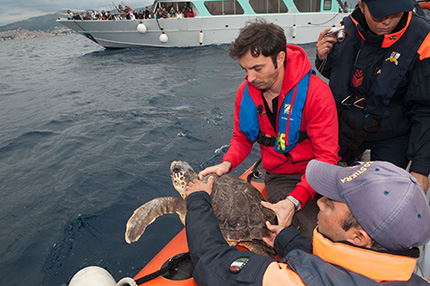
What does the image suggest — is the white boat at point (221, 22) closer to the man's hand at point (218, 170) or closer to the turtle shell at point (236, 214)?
the man's hand at point (218, 170)

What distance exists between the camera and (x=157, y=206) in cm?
267

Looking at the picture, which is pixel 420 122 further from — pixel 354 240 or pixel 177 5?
pixel 177 5

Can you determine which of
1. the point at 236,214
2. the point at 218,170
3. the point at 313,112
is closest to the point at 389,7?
the point at 313,112

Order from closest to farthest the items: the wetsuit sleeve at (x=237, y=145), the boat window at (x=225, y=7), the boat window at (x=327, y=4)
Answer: the wetsuit sleeve at (x=237, y=145)
the boat window at (x=327, y=4)
the boat window at (x=225, y=7)

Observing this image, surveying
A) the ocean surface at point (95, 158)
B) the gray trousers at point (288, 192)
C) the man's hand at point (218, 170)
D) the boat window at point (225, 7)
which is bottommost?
the ocean surface at point (95, 158)

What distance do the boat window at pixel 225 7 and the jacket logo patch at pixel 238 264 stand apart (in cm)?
1889

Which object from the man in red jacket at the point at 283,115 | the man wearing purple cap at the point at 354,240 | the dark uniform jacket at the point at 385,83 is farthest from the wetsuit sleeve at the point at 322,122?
the man wearing purple cap at the point at 354,240

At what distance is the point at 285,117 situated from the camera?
2428 millimetres

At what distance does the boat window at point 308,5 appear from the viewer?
17.4 meters

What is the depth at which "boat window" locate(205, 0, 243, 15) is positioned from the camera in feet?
57.2

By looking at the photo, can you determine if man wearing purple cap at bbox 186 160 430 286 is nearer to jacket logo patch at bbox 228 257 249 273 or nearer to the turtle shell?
jacket logo patch at bbox 228 257 249 273

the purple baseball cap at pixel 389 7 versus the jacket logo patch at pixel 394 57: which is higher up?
the purple baseball cap at pixel 389 7

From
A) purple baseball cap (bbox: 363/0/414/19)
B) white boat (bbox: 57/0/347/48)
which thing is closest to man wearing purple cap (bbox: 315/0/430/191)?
purple baseball cap (bbox: 363/0/414/19)

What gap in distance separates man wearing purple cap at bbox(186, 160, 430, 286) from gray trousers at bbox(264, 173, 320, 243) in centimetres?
103
